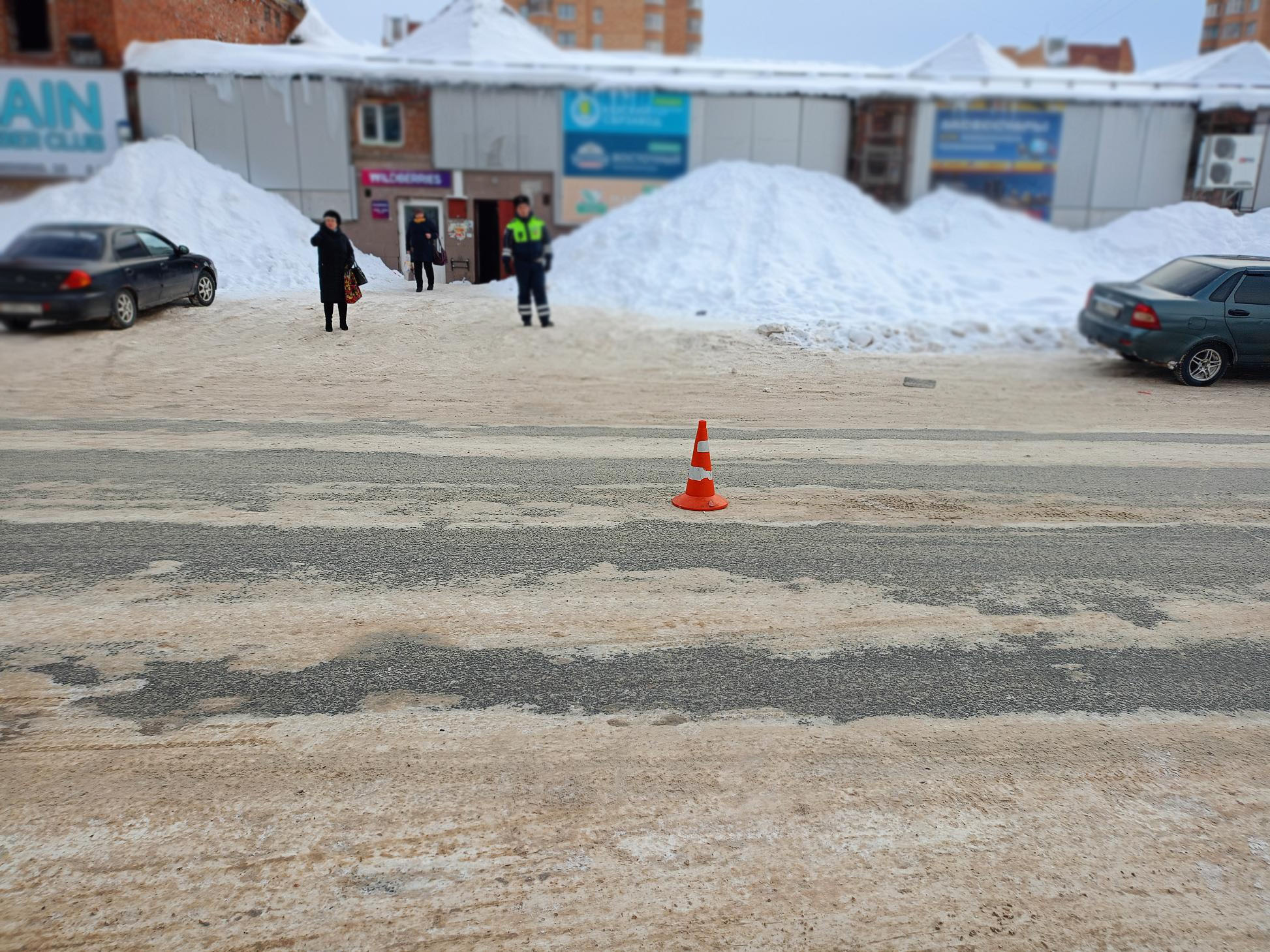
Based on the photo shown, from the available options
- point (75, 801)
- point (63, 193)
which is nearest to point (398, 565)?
point (75, 801)

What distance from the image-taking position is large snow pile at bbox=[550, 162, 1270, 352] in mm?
14734

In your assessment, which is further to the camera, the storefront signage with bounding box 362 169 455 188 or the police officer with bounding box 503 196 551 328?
the police officer with bounding box 503 196 551 328

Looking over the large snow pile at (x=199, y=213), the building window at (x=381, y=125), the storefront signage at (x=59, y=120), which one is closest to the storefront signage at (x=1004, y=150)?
the building window at (x=381, y=125)

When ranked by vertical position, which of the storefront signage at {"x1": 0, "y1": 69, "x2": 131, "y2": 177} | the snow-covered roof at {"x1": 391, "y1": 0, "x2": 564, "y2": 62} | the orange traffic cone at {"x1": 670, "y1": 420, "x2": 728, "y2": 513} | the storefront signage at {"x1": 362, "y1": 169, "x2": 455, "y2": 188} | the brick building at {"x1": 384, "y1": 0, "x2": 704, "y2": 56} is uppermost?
the brick building at {"x1": 384, "y1": 0, "x2": 704, "y2": 56}

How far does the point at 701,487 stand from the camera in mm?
6344

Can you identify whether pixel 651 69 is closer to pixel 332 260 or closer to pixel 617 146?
pixel 617 146

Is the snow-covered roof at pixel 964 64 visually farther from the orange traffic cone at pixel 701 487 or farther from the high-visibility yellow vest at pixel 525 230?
the orange traffic cone at pixel 701 487

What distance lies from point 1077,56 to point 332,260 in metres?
38.9

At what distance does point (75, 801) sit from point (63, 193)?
8210 mm

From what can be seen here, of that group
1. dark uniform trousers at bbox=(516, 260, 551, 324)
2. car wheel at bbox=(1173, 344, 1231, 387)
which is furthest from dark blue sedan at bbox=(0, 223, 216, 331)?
car wheel at bbox=(1173, 344, 1231, 387)

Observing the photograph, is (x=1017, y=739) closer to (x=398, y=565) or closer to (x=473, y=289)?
(x=398, y=565)

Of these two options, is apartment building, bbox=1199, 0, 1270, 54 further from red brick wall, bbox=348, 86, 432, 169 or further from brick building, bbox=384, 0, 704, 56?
brick building, bbox=384, 0, 704, 56

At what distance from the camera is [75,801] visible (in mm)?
3023

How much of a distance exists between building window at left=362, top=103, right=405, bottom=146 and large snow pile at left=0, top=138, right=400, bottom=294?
127 cm
